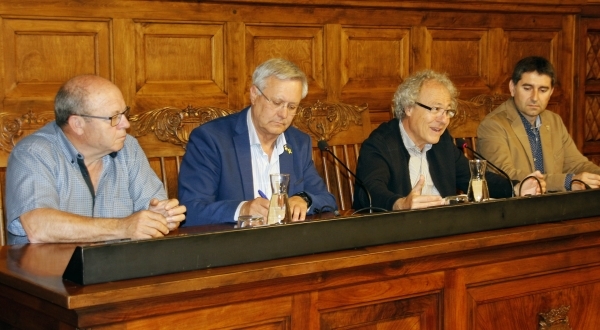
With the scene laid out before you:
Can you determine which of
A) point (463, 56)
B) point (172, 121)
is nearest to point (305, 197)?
point (172, 121)

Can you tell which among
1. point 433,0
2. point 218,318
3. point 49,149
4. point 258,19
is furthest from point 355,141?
point 218,318

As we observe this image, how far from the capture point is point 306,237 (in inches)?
89.0

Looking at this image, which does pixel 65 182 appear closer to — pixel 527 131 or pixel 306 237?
pixel 306 237

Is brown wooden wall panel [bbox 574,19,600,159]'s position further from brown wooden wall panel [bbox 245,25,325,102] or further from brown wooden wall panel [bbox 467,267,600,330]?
brown wooden wall panel [bbox 467,267,600,330]

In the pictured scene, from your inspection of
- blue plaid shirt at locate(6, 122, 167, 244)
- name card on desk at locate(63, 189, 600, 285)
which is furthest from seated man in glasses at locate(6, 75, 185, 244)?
name card on desk at locate(63, 189, 600, 285)

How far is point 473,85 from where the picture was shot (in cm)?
461

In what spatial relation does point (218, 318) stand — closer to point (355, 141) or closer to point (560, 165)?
point (355, 141)

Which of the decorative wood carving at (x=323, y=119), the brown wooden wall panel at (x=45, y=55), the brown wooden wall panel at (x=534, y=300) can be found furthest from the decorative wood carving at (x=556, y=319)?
the brown wooden wall panel at (x=45, y=55)

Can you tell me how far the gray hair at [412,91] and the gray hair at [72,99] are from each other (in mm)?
1359

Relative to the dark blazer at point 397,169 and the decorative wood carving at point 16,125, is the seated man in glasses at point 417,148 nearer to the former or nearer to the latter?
the dark blazer at point 397,169

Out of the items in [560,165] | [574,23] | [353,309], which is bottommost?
[353,309]

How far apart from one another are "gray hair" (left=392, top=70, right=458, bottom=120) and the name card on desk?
35.9 inches

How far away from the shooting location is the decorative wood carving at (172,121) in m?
3.30

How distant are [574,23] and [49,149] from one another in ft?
10.6
